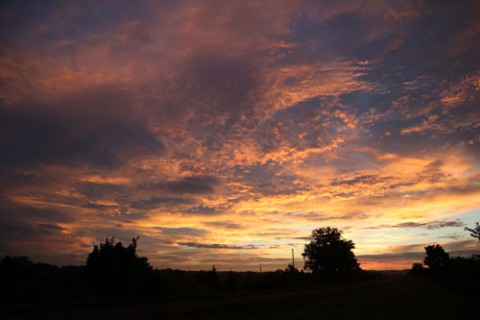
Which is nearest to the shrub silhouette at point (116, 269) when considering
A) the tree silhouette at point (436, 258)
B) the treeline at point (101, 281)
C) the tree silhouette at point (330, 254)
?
the treeline at point (101, 281)

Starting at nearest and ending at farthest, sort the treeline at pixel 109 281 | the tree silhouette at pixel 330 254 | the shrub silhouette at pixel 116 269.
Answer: the treeline at pixel 109 281, the shrub silhouette at pixel 116 269, the tree silhouette at pixel 330 254

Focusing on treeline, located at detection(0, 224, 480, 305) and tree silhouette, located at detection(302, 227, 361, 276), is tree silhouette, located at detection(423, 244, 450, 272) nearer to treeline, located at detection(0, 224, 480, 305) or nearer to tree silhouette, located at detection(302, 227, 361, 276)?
tree silhouette, located at detection(302, 227, 361, 276)

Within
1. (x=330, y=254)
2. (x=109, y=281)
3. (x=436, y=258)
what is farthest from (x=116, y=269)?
(x=436, y=258)

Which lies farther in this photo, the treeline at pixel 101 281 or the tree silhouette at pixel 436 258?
the tree silhouette at pixel 436 258

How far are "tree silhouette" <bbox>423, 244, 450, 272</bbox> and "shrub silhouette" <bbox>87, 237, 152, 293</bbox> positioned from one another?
261 feet

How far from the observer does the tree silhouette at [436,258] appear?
8281cm

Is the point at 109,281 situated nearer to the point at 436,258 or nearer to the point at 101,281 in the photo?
the point at 101,281

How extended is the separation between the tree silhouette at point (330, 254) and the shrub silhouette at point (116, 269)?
52.4m

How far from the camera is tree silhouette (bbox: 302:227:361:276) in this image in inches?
3088

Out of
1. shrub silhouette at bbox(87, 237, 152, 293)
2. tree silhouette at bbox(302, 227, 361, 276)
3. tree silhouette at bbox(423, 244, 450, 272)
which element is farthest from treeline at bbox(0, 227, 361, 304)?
tree silhouette at bbox(423, 244, 450, 272)

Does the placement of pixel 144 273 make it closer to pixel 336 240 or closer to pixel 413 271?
pixel 336 240

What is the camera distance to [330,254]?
79.4 m

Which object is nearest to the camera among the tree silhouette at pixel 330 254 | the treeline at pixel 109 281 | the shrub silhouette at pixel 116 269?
the treeline at pixel 109 281

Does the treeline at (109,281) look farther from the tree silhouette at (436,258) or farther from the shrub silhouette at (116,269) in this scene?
the tree silhouette at (436,258)
